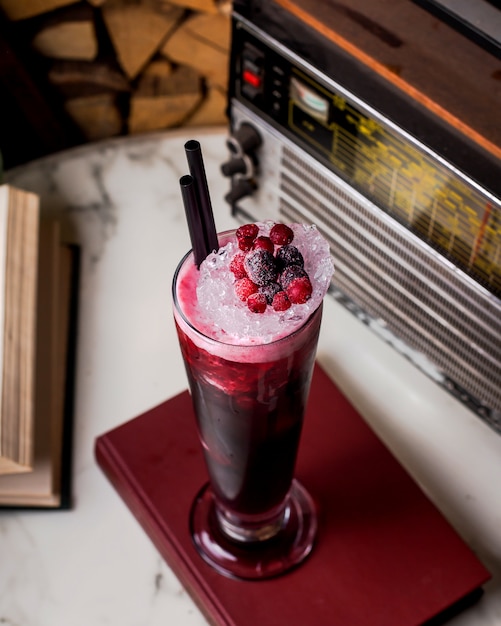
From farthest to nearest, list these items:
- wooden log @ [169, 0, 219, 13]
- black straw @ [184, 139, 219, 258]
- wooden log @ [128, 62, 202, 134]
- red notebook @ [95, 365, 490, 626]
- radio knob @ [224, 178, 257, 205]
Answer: wooden log @ [128, 62, 202, 134] → wooden log @ [169, 0, 219, 13] → radio knob @ [224, 178, 257, 205] → red notebook @ [95, 365, 490, 626] → black straw @ [184, 139, 219, 258]

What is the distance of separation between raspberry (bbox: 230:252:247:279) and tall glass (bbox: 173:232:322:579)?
2.0 inches

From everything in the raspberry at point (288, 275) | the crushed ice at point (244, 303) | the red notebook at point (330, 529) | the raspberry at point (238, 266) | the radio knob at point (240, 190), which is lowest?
the red notebook at point (330, 529)

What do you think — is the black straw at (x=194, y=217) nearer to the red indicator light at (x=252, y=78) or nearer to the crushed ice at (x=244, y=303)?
the crushed ice at (x=244, y=303)

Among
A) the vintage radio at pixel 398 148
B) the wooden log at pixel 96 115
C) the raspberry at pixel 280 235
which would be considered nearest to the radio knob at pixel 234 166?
the vintage radio at pixel 398 148

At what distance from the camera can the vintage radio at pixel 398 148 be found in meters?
0.94

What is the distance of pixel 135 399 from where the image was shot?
112 cm

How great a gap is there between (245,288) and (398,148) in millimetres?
349

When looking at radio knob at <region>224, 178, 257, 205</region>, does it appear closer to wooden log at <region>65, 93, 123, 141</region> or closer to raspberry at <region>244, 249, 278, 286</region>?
wooden log at <region>65, 93, 123, 141</region>

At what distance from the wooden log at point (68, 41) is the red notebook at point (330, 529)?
56cm

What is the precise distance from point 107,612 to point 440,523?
13.9 inches

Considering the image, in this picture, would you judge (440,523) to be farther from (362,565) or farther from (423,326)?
(423,326)

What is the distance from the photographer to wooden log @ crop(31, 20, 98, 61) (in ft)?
4.30

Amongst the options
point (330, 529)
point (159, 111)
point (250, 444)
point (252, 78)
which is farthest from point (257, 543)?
point (159, 111)

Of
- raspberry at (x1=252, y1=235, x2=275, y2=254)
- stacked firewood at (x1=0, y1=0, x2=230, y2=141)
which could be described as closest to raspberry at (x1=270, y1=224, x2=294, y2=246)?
raspberry at (x1=252, y1=235, x2=275, y2=254)
